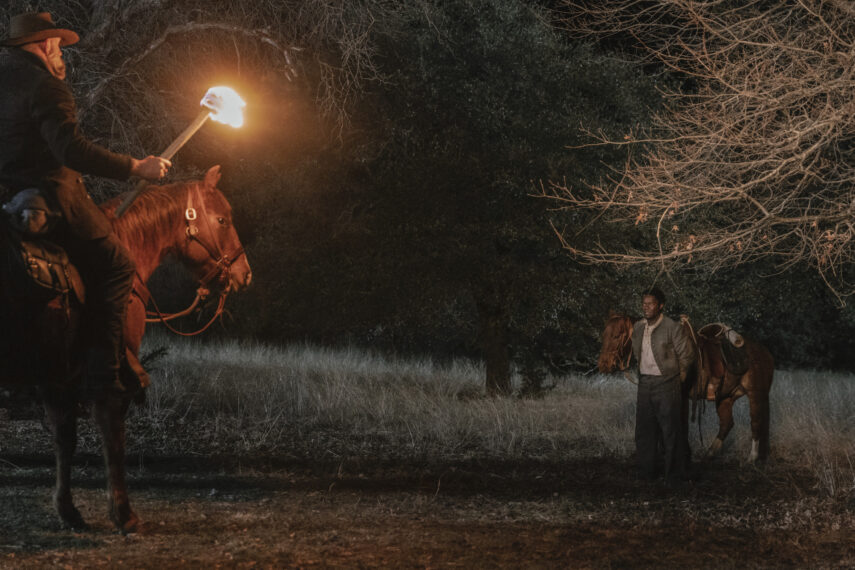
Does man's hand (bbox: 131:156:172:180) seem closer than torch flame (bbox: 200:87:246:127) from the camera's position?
Yes

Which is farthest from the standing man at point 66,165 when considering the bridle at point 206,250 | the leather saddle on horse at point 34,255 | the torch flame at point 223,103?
the torch flame at point 223,103

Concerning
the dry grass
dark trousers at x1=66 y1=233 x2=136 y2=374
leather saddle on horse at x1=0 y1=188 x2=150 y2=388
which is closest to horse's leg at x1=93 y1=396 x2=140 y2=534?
dark trousers at x1=66 y1=233 x2=136 y2=374

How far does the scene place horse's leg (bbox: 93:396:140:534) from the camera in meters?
6.39

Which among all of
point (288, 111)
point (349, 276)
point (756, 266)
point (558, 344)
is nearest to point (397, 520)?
point (349, 276)

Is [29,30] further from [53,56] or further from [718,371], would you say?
[718,371]

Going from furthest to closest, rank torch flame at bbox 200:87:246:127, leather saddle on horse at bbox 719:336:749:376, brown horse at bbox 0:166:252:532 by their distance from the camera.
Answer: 1. leather saddle on horse at bbox 719:336:749:376
2. torch flame at bbox 200:87:246:127
3. brown horse at bbox 0:166:252:532

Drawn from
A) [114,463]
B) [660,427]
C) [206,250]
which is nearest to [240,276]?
[206,250]

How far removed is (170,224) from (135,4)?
15.7ft

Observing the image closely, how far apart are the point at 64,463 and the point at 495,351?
1065 centimetres

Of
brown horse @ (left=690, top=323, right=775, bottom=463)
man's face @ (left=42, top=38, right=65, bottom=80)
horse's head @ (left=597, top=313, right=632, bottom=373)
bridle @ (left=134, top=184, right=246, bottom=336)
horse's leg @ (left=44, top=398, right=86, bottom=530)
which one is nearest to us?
man's face @ (left=42, top=38, right=65, bottom=80)

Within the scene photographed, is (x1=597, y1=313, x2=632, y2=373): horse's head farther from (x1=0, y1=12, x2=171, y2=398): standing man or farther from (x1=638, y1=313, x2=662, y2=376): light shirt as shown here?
(x1=0, y1=12, x2=171, y2=398): standing man

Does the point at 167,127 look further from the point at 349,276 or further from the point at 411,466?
the point at 411,466

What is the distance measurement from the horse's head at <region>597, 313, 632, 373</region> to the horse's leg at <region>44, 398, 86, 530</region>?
5769 millimetres

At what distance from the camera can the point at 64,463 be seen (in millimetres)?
6684
